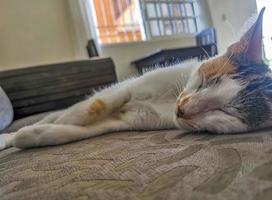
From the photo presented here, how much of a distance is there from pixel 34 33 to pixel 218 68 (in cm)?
235

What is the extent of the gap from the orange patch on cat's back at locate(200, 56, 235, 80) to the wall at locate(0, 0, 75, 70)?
7.16 ft

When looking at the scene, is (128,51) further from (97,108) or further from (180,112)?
(180,112)

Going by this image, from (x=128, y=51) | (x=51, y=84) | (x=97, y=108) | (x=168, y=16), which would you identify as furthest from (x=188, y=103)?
(x=168, y=16)

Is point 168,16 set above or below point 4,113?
above

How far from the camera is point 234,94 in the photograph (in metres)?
0.68

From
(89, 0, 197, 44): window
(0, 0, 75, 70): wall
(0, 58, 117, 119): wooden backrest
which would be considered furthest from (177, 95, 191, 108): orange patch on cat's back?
(89, 0, 197, 44): window

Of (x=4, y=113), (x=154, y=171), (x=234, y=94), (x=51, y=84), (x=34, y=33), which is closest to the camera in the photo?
(x=154, y=171)

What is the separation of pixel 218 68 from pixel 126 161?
1.13 ft

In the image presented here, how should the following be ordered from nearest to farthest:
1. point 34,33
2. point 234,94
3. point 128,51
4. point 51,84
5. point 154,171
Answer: point 154,171 → point 234,94 → point 51,84 → point 34,33 → point 128,51

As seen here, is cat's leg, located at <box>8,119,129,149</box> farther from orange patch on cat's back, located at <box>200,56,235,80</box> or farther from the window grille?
the window grille

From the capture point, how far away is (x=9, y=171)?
25.6 inches

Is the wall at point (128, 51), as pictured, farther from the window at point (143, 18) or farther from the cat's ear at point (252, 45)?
the cat's ear at point (252, 45)

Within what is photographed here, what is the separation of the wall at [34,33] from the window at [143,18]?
0.52 meters

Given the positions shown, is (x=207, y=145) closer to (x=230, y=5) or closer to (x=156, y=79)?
(x=156, y=79)
